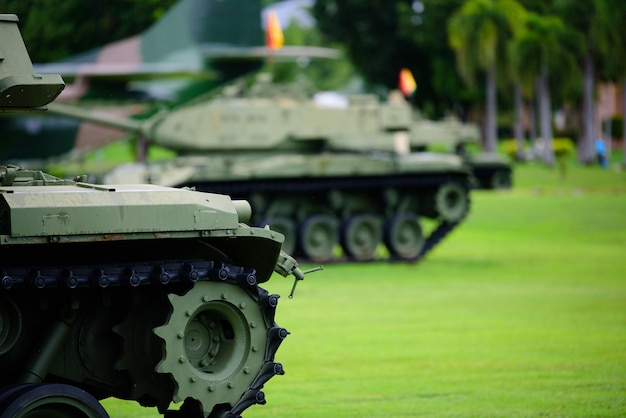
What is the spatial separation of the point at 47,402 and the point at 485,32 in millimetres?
53465

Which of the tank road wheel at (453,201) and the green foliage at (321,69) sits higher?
the green foliage at (321,69)

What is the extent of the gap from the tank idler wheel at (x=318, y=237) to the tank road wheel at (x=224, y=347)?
1563 centimetres

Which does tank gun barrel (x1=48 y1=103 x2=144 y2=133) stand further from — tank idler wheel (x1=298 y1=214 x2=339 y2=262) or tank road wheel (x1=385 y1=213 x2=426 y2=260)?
tank road wheel (x1=385 y1=213 x2=426 y2=260)

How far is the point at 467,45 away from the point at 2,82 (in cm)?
5388

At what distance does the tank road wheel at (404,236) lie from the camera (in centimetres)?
2556

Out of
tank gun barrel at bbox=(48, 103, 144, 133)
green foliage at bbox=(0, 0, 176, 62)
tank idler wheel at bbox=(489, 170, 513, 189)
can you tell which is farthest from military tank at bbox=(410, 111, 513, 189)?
green foliage at bbox=(0, 0, 176, 62)

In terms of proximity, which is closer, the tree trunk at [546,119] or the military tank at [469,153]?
the military tank at [469,153]

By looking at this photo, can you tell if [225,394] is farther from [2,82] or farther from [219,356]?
[2,82]

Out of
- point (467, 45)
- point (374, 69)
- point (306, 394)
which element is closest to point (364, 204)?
point (306, 394)

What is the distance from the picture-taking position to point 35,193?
8.20m

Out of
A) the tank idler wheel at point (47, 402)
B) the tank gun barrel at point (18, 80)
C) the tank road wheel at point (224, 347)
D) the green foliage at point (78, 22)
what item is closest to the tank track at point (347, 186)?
the green foliage at point (78, 22)

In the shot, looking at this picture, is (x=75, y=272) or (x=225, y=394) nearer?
(x=75, y=272)

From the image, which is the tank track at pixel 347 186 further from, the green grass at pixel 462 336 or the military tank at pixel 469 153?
the military tank at pixel 469 153

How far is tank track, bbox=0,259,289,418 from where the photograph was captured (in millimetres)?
8289
